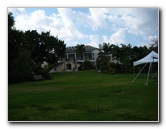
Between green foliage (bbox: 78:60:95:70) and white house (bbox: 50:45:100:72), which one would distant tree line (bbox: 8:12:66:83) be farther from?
green foliage (bbox: 78:60:95:70)

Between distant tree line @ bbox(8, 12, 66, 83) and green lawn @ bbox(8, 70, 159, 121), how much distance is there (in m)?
0.19

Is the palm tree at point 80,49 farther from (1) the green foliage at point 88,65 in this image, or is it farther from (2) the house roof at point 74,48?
(1) the green foliage at point 88,65

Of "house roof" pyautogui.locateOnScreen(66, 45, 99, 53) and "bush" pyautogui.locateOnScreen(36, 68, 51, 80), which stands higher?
"house roof" pyautogui.locateOnScreen(66, 45, 99, 53)

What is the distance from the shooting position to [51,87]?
17.9 feet

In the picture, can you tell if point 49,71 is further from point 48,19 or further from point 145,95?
point 145,95

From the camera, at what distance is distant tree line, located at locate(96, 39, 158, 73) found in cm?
542

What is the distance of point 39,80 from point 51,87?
249 millimetres

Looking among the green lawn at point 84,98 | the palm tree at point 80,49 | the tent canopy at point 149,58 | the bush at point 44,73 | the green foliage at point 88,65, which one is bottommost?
the green lawn at point 84,98

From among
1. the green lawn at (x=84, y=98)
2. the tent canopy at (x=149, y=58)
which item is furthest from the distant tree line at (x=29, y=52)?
the tent canopy at (x=149, y=58)

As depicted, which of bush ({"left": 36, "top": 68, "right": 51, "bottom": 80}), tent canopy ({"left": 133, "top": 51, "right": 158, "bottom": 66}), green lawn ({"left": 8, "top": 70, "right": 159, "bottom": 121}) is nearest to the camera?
green lawn ({"left": 8, "top": 70, "right": 159, "bottom": 121})

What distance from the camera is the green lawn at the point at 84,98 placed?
16.9 ft

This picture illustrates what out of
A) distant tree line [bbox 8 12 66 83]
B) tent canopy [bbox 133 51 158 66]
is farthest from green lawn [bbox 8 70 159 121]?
tent canopy [bbox 133 51 158 66]

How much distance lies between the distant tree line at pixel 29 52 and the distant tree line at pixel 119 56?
716mm
